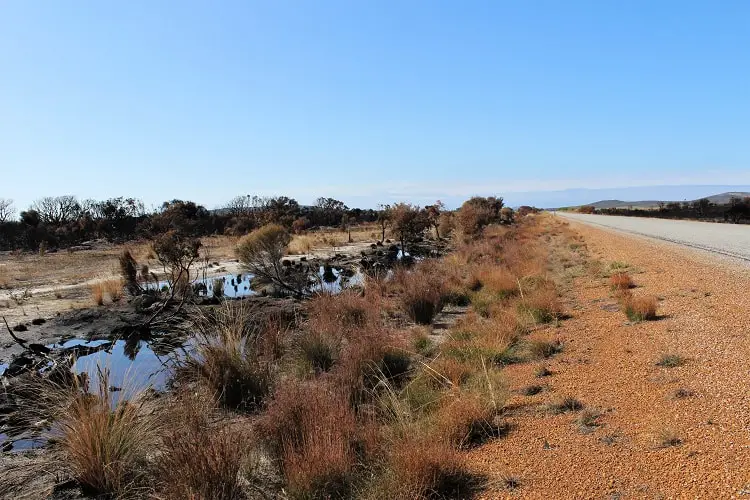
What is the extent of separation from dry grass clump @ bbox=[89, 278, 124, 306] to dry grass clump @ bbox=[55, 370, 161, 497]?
13919 mm

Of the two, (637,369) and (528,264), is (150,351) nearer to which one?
(637,369)

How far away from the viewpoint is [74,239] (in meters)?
46.8

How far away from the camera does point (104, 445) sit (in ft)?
16.2

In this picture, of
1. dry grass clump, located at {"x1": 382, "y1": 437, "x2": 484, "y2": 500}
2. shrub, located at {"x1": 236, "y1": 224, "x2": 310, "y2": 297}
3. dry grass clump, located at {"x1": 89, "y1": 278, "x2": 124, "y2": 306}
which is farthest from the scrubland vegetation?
shrub, located at {"x1": 236, "y1": 224, "x2": 310, "y2": 297}

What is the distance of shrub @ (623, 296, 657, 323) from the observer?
341 inches

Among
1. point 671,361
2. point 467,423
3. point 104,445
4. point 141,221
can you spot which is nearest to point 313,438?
point 467,423

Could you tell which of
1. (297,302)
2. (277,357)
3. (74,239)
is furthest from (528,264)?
(74,239)

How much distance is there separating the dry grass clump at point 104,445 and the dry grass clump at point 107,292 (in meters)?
13.9

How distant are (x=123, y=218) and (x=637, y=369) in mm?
57603

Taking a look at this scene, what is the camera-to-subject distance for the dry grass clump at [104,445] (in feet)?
15.9

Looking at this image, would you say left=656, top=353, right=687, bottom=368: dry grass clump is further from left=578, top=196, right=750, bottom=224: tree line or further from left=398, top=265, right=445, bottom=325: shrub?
left=578, top=196, right=750, bottom=224: tree line

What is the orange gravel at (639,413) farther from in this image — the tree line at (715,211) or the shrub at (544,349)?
the tree line at (715,211)

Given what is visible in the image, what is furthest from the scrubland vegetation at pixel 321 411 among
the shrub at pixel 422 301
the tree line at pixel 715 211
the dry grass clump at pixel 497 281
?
the tree line at pixel 715 211

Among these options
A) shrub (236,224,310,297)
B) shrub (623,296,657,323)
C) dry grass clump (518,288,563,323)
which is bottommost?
dry grass clump (518,288,563,323)
